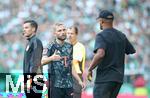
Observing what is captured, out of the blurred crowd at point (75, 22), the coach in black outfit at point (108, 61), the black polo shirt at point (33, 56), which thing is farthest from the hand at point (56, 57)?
the blurred crowd at point (75, 22)

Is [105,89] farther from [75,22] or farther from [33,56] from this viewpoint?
[75,22]

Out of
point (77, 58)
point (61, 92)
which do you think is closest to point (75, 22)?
point (77, 58)

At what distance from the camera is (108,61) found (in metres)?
7.76

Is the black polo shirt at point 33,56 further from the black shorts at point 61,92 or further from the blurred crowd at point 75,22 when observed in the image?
the blurred crowd at point 75,22

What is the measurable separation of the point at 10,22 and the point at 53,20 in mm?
1356

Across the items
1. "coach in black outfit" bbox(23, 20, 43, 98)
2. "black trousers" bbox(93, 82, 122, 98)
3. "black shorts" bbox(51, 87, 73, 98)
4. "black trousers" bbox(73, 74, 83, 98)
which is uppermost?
"coach in black outfit" bbox(23, 20, 43, 98)

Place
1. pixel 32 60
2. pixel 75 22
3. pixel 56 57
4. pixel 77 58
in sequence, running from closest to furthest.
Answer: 1. pixel 32 60
2. pixel 56 57
3. pixel 77 58
4. pixel 75 22

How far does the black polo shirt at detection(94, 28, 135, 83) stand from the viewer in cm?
769

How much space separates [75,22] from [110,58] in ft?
33.0

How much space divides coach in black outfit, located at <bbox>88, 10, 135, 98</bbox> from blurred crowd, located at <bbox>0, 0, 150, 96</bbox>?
29.6ft

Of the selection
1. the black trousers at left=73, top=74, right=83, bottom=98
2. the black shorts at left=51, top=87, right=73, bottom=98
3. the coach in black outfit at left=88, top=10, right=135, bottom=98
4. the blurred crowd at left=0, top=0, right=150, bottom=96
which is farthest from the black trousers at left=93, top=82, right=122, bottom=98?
the blurred crowd at left=0, top=0, right=150, bottom=96

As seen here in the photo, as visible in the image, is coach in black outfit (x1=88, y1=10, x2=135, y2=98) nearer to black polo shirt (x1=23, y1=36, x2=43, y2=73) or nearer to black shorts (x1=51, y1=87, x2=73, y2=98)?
black shorts (x1=51, y1=87, x2=73, y2=98)

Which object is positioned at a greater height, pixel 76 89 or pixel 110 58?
pixel 110 58

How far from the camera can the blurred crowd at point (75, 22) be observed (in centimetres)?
1717
